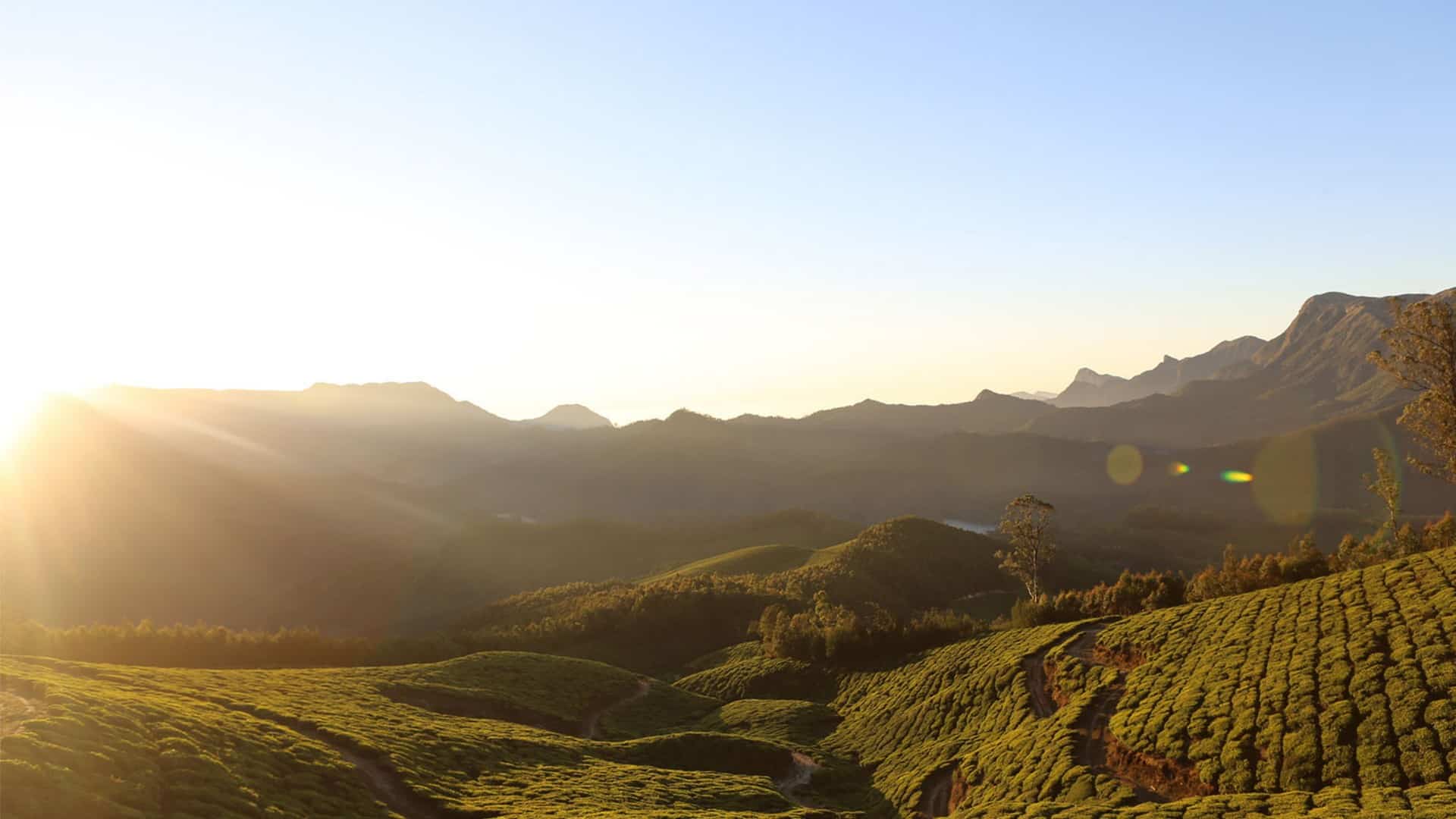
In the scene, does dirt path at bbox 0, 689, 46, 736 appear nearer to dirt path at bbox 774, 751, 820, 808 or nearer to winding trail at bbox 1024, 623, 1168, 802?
dirt path at bbox 774, 751, 820, 808

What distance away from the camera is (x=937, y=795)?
5791 cm

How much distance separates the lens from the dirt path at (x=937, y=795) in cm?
5566

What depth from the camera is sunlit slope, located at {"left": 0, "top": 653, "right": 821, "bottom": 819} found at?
36.0 metres

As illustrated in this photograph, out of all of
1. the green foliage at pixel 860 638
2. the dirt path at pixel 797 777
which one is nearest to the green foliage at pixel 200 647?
the green foliage at pixel 860 638

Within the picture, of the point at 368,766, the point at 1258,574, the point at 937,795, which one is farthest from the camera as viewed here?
the point at 1258,574

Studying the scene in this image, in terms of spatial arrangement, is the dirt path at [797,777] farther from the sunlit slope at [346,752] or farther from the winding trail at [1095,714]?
the winding trail at [1095,714]

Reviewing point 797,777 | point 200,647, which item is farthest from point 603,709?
point 200,647

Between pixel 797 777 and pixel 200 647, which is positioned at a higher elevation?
pixel 200 647

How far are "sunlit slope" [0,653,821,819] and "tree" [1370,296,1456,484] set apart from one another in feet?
240

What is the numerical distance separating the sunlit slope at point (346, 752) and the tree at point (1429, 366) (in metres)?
73.2

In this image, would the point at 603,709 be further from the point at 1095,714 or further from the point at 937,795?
the point at 1095,714

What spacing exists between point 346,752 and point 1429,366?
104 m

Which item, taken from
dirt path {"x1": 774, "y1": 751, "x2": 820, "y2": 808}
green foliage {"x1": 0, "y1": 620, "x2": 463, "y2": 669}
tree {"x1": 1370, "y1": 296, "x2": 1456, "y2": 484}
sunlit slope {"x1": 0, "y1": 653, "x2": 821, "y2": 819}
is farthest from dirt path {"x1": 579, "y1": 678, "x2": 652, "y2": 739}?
tree {"x1": 1370, "y1": 296, "x2": 1456, "y2": 484}

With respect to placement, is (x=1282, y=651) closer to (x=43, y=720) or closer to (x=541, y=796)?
(x=541, y=796)
